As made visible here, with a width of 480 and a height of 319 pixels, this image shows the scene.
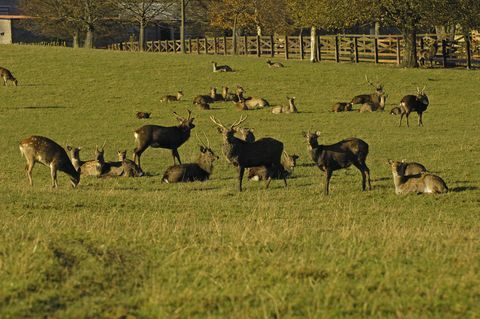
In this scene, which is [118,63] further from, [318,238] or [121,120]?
[318,238]

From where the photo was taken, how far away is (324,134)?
2733cm

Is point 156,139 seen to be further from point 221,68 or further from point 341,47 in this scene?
point 341,47

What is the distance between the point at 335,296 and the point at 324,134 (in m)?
19.7

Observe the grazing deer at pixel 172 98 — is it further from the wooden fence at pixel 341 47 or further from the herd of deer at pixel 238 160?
the wooden fence at pixel 341 47

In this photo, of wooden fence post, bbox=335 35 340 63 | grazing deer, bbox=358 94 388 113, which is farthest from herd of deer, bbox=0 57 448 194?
wooden fence post, bbox=335 35 340 63

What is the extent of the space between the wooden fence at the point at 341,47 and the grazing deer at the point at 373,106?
15944mm

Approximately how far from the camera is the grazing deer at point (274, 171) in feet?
61.6

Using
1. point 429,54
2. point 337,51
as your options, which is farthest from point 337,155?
point 337,51

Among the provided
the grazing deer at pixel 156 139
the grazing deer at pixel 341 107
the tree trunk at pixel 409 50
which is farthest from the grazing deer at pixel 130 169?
the tree trunk at pixel 409 50

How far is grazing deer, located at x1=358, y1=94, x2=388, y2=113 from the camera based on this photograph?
33.2 metres

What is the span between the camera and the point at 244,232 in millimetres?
10805

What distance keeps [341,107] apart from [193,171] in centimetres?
1491

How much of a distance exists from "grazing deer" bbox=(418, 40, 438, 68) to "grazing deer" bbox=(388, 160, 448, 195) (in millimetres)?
32966

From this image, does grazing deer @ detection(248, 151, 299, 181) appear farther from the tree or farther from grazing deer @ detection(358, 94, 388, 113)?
the tree
